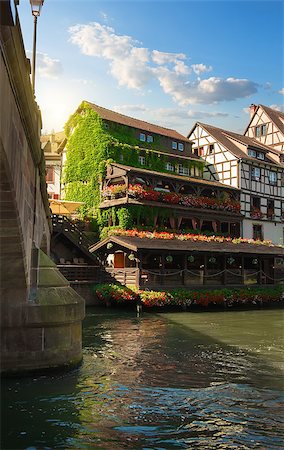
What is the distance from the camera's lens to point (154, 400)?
30.3 ft

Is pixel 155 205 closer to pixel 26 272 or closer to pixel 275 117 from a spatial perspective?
pixel 275 117

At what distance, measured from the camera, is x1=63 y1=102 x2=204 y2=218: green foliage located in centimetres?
3984

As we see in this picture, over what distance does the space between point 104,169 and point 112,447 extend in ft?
110

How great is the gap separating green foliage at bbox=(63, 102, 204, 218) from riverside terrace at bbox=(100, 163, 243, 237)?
1422 millimetres

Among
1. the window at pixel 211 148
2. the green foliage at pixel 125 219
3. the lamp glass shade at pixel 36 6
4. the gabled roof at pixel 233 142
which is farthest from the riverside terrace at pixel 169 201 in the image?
the lamp glass shade at pixel 36 6

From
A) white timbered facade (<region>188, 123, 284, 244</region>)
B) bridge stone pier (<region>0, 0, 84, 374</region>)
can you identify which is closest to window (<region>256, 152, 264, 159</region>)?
white timbered facade (<region>188, 123, 284, 244</region>)

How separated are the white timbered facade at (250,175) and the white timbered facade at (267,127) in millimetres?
3381

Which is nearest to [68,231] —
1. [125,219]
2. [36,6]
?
[125,219]

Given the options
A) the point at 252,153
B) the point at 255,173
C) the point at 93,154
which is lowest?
the point at 255,173

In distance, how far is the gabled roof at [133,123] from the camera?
41625 millimetres

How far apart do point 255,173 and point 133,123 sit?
12.5 m

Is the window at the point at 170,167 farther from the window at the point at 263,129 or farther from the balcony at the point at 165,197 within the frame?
the window at the point at 263,129

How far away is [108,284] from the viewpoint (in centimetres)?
2956

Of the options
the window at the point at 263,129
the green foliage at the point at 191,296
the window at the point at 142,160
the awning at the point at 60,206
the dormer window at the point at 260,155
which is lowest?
the green foliage at the point at 191,296
